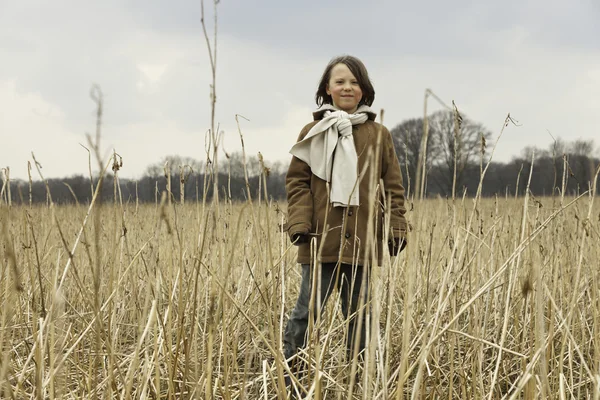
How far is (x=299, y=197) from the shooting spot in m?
1.71

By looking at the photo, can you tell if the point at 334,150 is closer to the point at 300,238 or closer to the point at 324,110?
the point at 324,110

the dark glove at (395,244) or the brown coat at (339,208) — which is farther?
the brown coat at (339,208)

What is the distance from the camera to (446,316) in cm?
198

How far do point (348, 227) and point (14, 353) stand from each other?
1.53 meters

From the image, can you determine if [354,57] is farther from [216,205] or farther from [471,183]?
[471,183]

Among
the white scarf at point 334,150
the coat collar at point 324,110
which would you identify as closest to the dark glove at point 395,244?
the white scarf at point 334,150

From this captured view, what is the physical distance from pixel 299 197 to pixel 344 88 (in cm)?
44

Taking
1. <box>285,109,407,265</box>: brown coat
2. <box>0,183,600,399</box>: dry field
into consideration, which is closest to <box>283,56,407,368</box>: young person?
<box>285,109,407,265</box>: brown coat

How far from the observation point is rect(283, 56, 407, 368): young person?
65.5 inches

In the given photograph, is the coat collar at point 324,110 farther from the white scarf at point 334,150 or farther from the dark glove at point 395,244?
the dark glove at point 395,244

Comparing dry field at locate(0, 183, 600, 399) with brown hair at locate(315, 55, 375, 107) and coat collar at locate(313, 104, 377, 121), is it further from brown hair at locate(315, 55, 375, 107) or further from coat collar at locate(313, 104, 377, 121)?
brown hair at locate(315, 55, 375, 107)

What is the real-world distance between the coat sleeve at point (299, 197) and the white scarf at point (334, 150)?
0.13 feet

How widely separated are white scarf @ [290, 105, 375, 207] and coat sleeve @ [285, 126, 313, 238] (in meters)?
0.04

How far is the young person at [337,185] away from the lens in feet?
5.46
